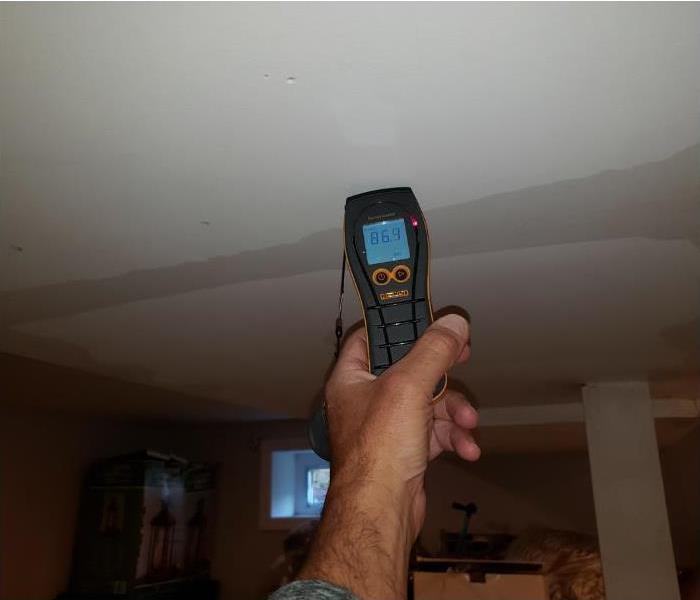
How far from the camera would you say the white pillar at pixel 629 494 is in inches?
66.9

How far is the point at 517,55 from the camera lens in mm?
506

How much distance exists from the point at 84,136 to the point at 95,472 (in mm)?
2990

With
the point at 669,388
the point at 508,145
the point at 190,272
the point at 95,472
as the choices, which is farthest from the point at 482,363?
the point at 95,472

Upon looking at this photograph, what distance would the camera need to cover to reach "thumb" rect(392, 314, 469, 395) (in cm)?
66

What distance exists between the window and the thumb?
3.00 metres

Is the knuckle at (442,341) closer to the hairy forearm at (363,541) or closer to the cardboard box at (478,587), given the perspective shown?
the hairy forearm at (363,541)

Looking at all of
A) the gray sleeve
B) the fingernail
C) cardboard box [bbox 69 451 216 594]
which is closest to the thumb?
the fingernail

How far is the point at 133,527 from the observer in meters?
2.97

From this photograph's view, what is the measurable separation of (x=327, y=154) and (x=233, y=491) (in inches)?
132

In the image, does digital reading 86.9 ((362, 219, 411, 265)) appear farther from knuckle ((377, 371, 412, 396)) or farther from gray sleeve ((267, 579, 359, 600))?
gray sleeve ((267, 579, 359, 600))

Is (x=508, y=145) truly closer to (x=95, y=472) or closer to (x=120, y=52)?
(x=120, y=52)

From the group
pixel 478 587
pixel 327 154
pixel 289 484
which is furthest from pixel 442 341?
pixel 289 484

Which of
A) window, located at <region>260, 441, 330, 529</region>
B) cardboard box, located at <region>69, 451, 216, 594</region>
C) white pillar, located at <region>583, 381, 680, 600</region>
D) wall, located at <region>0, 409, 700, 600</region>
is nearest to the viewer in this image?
white pillar, located at <region>583, 381, 680, 600</region>

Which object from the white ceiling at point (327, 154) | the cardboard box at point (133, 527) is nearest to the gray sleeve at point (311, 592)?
the white ceiling at point (327, 154)
